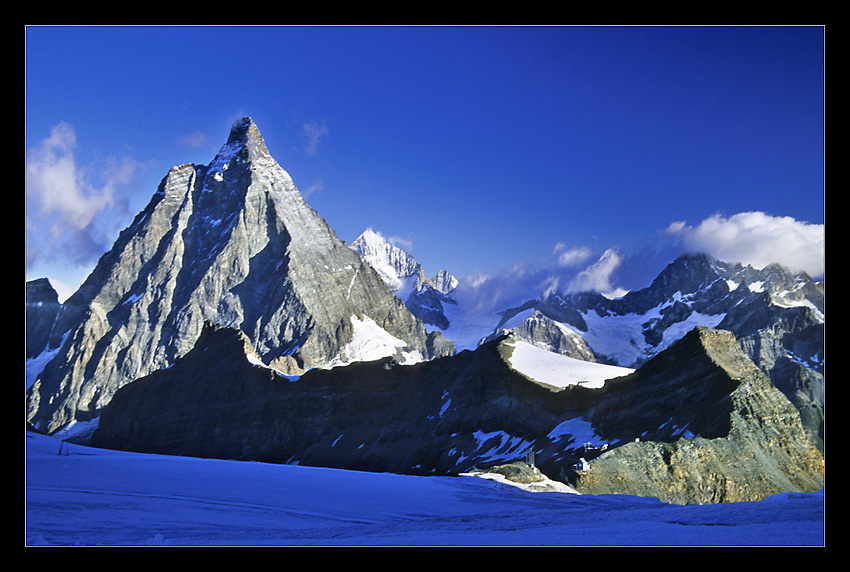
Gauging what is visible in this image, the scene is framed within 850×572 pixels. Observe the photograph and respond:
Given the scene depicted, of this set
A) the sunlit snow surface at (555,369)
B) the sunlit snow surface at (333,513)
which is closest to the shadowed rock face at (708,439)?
the sunlit snow surface at (555,369)

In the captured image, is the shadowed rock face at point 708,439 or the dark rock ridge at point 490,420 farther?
the dark rock ridge at point 490,420

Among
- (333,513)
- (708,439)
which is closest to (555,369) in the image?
(708,439)

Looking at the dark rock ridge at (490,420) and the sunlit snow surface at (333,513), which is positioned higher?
the dark rock ridge at (490,420)

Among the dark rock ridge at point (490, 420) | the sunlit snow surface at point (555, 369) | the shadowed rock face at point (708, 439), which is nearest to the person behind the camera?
the shadowed rock face at point (708, 439)

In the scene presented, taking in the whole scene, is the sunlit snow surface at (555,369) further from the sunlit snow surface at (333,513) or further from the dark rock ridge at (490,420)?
the sunlit snow surface at (333,513)

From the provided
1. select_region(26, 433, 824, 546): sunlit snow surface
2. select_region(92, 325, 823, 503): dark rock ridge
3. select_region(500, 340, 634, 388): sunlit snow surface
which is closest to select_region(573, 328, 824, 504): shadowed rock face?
select_region(92, 325, 823, 503): dark rock ridge

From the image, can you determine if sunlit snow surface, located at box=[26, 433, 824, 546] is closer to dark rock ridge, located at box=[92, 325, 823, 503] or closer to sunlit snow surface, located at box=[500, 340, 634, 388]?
dark rock ridge, located at box=[92, 325, 823, 503]

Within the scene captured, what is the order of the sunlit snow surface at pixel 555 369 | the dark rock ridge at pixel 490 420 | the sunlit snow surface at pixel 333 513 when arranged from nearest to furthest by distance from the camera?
1. the sunlit snow surface at pixel 333 513
2. the dark rock ridge at pixel 490 420
3. the sunlit snow surface at pixel 555 369
